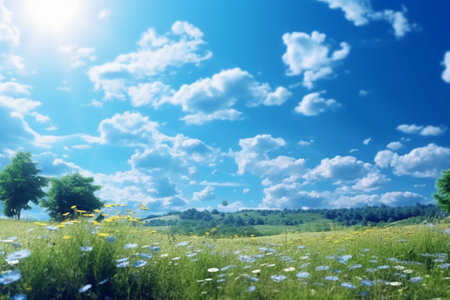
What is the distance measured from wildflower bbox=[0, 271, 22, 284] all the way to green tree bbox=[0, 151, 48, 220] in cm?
3548

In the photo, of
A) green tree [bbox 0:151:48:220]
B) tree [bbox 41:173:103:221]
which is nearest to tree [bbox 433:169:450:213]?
tree [bbox 41:173:103:221]

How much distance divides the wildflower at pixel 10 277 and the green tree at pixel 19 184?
35.5m

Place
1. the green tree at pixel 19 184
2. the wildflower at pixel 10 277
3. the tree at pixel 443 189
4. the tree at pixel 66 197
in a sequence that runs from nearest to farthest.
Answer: the wildflower at pixel 10 277
the green tree at pixel 19 184
the tree at pixel 66 197
the tree at pixel 443 189

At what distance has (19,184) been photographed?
3534 centimetres

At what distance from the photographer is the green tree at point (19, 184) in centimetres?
3584

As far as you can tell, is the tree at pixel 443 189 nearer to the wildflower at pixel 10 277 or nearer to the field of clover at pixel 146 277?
the field of clover at pixel 146 277

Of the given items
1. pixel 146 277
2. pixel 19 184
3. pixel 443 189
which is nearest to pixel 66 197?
pixel 19 184

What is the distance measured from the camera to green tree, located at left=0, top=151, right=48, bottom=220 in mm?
35844

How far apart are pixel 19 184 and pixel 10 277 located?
117ft

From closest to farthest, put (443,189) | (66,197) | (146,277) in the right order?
1. (146,277)
2. (66,197)
3. (443,189)

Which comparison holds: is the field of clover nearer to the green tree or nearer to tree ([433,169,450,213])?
the green tree

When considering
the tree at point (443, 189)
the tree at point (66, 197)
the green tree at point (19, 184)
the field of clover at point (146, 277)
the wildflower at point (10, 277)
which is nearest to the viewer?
the wildflower at point (10, 277)

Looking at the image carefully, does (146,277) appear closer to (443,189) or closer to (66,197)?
(66,197)

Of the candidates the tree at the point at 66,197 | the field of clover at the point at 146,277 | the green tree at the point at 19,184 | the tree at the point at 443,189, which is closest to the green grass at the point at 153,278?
the field of clover at the point at 146,277
